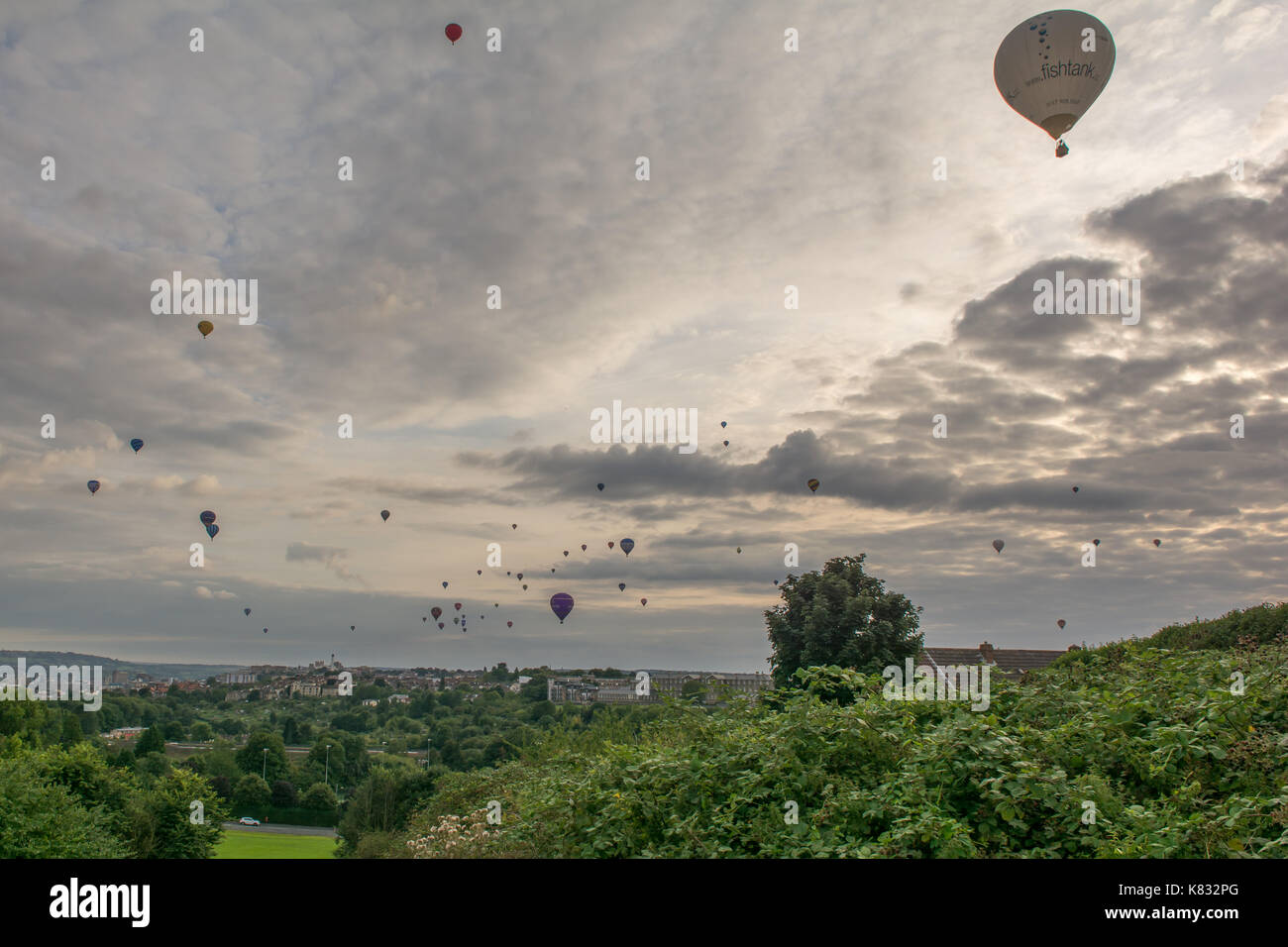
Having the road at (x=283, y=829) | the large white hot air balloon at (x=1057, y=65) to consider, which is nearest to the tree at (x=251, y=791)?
the road at (x=283, y=829)

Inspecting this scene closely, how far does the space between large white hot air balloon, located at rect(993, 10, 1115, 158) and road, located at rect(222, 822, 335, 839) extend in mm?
66540

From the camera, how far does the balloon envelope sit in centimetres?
1656

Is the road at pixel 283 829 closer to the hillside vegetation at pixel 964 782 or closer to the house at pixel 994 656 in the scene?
the house at pixel 994 656

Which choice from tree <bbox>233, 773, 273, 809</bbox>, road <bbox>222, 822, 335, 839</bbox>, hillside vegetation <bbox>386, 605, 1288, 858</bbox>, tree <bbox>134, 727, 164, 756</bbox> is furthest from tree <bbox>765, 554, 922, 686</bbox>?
tree <bbox>134, 727, 164, 756</bbox>

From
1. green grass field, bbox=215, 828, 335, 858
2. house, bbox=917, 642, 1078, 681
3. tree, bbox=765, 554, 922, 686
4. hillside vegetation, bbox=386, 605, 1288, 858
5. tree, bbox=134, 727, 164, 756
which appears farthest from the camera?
tree, bbox=134, 727, 164, 756

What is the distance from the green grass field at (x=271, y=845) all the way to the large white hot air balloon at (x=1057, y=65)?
151 feet

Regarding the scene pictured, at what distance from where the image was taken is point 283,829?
64.4m

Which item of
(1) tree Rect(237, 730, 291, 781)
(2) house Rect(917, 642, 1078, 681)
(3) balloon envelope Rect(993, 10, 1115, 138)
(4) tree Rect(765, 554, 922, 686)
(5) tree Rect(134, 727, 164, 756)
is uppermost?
(3) balloon envelope Rect(993, 10, 1115, 138)

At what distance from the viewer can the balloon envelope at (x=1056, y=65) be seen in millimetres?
16562

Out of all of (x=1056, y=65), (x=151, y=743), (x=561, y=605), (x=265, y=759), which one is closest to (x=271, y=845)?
(x=265, y=759)

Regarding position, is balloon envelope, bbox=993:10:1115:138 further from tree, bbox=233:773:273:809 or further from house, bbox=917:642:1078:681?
tree, bbox=233:773:273:809

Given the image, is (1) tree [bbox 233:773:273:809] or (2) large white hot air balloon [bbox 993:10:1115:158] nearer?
(2) large white hot air balloon [bbox 993:10:1115:158]

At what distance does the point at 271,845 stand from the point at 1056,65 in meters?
60.1
